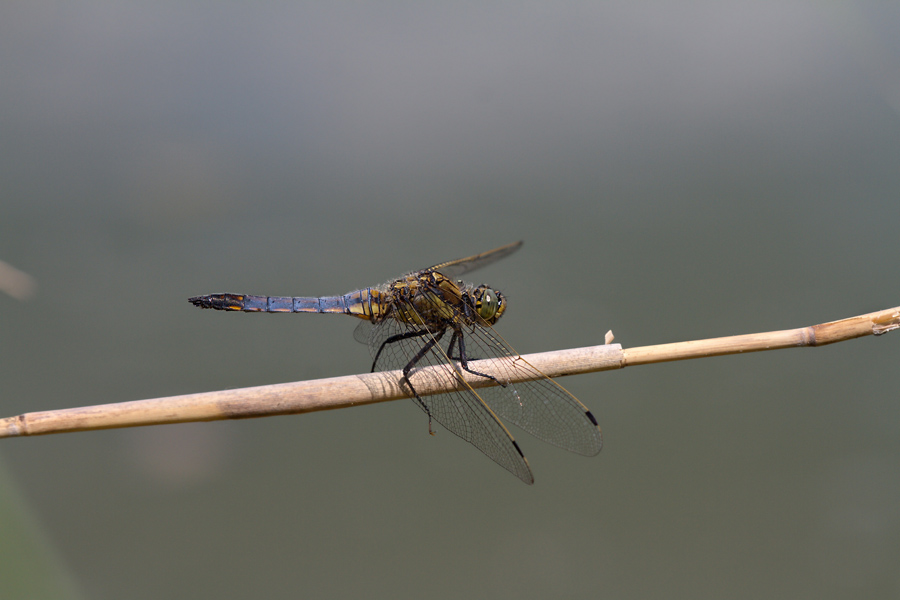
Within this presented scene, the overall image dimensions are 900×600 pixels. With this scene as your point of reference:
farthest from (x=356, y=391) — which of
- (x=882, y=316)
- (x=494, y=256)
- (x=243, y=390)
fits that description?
(x=882, y=316)

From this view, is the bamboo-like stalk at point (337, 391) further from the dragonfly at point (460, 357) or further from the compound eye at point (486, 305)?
the compound eye at point (486, 305)

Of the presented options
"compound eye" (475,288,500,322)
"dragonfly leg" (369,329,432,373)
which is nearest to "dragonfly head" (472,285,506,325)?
"compound eye" (475,288,500,322)

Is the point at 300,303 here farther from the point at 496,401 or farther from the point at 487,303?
the point at 496,401

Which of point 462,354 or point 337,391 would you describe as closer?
point 337,391

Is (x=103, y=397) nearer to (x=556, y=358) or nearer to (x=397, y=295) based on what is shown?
(x=397, y=295)

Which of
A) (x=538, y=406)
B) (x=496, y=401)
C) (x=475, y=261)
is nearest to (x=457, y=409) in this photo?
(x=496, y=401)

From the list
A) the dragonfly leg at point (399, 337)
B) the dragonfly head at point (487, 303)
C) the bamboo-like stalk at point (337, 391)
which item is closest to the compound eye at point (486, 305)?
the dragonfly head at point (487, 303)
